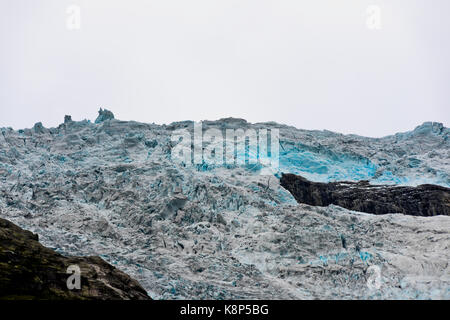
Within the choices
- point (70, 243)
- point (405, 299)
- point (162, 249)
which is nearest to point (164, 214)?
point (162, 249)

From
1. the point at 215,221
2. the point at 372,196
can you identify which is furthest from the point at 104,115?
the point at 372,196

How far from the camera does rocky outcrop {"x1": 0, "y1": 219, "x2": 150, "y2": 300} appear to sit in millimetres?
22453

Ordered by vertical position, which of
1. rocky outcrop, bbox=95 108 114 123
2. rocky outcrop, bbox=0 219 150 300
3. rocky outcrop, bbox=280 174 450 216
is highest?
rocky outcrop, bbox=95 108 114 123

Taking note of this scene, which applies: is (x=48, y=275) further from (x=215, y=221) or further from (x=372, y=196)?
(x=372, y=196)

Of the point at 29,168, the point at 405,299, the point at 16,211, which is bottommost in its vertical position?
the point at 405,299

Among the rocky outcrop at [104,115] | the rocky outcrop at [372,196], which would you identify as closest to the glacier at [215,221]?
the rocky outcrop at [372,196]

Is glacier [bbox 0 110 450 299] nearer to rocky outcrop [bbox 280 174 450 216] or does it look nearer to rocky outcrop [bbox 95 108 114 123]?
rocky outcrop [bbox 280 174 450 216]

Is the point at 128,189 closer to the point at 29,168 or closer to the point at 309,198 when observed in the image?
the point at 29,168

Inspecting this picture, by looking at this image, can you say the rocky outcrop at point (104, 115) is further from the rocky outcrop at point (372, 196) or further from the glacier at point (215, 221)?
the rocky outcrop at point (372, 196)

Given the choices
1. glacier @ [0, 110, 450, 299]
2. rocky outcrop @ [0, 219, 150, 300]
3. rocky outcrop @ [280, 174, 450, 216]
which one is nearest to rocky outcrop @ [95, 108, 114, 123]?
glacier @ [0, 110, 450, 299]

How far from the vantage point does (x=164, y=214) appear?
34.7 metres

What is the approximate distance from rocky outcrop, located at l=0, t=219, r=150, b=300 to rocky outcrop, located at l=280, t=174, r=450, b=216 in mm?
21501

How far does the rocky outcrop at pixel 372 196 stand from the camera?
40.9m
